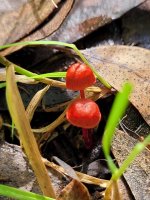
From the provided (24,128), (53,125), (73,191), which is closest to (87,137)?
(53,125)

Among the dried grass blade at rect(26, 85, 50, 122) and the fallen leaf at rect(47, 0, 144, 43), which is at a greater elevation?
the fallen leaf at rect(47, 0, 144, 43)

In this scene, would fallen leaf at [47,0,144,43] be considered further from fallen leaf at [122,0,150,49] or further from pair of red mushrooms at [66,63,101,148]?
pair of red mushrooms at [66,63,101,148]

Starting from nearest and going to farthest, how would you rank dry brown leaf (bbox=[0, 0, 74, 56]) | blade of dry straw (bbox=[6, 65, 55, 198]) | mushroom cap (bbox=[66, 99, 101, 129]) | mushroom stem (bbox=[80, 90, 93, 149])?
blade of dry straw (bbox=[6, 65, 55, 198])
mushroom cap (bbox=[66, 99, 101, 129])
mushroom stem (bbox=[80, 90, 93, 149])
dry brown leaf (bbox=[0, 0, 74, 56])

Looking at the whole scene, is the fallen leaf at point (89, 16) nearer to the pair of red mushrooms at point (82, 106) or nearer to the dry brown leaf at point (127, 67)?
the dry brown leaf at point (127, 67)

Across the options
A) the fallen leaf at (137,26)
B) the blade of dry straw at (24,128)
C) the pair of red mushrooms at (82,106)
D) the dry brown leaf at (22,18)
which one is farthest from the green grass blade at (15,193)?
the fallen leaf at (137,26)

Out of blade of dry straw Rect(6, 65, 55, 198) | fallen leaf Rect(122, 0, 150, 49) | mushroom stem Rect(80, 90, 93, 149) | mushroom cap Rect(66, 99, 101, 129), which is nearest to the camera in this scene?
blade of dry straw Rect(6, 65, 55, 198)

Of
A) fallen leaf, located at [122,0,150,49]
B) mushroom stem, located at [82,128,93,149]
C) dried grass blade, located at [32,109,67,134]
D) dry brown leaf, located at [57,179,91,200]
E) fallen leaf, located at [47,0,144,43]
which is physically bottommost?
dry brown leaf, located at [57,179,91,200]

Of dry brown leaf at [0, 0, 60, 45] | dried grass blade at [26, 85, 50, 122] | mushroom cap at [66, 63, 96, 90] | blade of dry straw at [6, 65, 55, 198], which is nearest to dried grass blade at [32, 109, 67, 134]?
dried grass blade at [26, 85, 50, 122]
